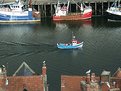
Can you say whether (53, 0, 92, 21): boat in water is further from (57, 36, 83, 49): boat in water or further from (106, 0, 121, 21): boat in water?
(57, 36, 83, 49): boat in water

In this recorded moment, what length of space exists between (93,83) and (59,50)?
5649 centimetres

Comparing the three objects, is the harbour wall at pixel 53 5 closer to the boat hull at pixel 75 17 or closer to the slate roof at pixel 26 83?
the boat hull at pixel 75 17

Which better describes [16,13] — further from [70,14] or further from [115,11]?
[115,11]

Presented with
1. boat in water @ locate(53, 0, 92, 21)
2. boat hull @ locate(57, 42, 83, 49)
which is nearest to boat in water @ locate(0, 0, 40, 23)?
boat in water @ locate(53, 0, 92, 21)

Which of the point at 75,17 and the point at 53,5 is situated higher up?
the point at 53,5

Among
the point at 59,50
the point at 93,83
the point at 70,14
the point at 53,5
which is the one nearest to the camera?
the point at 93,83

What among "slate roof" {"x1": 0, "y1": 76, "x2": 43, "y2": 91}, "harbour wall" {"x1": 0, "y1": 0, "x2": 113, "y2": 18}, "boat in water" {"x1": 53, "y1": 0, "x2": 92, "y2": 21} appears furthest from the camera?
"harbour wall" {"x1": 0, "y1": 0, "x2": 113, "y2": 18}

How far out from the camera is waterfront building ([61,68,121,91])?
40250mm

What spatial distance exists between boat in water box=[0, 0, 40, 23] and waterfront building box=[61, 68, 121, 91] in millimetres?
83637

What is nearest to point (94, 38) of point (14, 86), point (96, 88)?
point (14, 86)

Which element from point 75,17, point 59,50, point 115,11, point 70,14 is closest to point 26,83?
point 59,50

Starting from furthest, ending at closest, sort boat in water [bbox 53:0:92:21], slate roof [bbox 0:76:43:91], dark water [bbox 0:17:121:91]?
boat in water [bbox 53:0:92:21] < dark water [bbox 0:17:121:91] < slate roof [bbox 0:76:43:91]

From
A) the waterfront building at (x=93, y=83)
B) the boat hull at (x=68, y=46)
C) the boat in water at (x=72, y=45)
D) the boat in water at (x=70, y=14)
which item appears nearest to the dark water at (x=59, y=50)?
the boat hull at (x=68, y=46)

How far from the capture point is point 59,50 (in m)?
95.9
